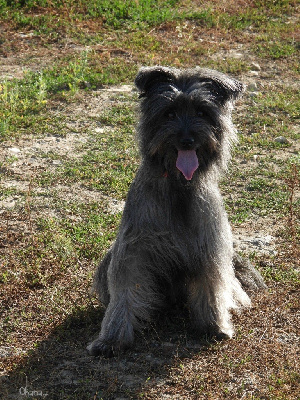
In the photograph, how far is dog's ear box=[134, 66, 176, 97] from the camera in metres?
5.04

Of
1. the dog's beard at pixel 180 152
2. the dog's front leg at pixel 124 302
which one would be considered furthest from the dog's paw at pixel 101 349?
the dog's beard at pixel 180 152

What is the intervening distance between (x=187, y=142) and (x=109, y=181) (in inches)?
137

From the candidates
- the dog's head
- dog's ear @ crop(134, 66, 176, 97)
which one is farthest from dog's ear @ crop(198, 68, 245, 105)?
dog's ear @ crop(134, 66, 176, 97)

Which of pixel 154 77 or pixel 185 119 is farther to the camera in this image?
pixel 154 77

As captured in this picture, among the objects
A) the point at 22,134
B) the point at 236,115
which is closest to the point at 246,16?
the point at 236,115

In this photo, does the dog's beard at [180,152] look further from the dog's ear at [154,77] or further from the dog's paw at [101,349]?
the dog's paw at [101,349]

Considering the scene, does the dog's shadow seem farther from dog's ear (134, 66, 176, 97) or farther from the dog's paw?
dog's ear (134, 66, 176, 97)

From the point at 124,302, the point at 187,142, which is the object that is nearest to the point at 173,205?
the point at 187,142

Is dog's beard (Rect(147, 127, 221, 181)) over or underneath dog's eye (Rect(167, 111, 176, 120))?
underneath

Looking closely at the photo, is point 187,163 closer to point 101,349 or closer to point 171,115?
point 171,115

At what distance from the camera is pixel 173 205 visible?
5.18 meters

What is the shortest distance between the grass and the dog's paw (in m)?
0.07

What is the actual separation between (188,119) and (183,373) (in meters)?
1.77

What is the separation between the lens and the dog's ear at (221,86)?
5094mm
